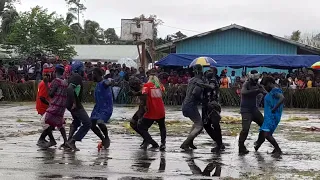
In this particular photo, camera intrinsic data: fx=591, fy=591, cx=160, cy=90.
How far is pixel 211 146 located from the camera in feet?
40.6

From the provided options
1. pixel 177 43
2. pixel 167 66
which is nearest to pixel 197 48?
pixel 177 43

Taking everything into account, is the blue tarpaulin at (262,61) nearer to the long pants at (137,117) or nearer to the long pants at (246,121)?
the long pants at (137,117)

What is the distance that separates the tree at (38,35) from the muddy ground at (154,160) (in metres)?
24.8

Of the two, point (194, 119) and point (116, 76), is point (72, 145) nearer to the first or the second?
point (194, 119)

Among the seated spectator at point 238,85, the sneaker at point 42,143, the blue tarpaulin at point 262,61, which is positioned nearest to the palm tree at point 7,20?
the blue tarpaulin at point 262,61

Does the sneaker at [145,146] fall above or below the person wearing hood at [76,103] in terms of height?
below

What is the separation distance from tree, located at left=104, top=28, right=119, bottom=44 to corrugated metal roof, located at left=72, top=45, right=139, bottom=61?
75.0ft

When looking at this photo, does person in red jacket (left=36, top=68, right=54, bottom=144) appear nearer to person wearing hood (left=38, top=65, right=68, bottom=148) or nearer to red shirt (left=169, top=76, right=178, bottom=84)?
person wearing hood (left=38, top=65, right=68, bottom=148)

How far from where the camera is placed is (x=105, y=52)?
50.9 metres

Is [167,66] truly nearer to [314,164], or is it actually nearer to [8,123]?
[8,123]

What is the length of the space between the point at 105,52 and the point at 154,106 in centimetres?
3994

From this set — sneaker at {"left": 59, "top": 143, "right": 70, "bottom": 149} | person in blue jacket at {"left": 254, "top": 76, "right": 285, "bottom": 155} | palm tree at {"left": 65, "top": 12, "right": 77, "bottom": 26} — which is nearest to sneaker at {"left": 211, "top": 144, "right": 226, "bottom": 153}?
person in blue jacket at {"left": 254, "top": 76, "right": 285, "bottom": 155}

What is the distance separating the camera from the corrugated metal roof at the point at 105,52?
4900 cm

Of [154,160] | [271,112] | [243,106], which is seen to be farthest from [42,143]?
[271,112]
